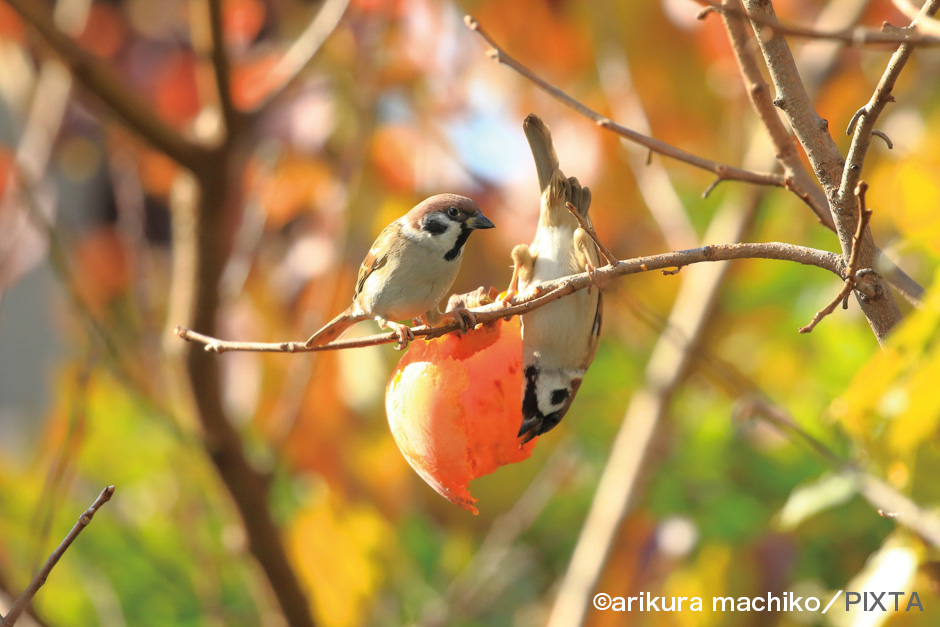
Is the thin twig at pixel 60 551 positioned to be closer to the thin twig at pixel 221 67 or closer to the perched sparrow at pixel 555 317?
the perched sparrow at pixel 555 317

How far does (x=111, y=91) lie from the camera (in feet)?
7.51

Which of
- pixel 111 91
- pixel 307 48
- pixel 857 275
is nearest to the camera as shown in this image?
pixel 857 275

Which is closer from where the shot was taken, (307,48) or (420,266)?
(420,266)

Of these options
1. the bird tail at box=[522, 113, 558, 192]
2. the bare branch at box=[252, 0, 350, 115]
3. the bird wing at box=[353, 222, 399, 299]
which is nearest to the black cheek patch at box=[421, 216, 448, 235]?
the bird wing at box=[353, 222, 399, 299]

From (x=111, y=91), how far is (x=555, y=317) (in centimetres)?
146

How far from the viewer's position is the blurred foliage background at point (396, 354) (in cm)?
268

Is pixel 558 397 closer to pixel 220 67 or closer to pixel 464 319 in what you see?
pixel 464 319

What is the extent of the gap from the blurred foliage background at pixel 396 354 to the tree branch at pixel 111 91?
8 cm

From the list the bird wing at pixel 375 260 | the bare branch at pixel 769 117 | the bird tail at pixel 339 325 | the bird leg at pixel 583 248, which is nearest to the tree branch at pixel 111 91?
the bird wing at pixel 375 260

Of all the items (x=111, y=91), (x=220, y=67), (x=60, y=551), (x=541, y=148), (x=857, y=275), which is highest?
(x=220, y=67)

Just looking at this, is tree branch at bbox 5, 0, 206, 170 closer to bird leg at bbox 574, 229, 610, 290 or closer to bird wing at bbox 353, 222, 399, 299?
bird wing at bbox 353, 222, 399, 299

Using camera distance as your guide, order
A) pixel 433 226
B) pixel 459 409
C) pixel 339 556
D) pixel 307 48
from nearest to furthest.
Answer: pixel 459 409 < pixel 433 226 < pixel 307 48 < pixel 339 556

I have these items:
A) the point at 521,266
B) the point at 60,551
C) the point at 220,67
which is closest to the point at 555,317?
the point at 521,266

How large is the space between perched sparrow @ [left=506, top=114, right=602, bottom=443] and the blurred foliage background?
2.62 ft
